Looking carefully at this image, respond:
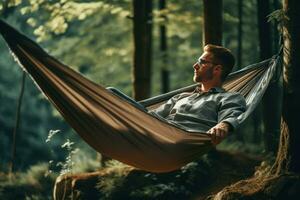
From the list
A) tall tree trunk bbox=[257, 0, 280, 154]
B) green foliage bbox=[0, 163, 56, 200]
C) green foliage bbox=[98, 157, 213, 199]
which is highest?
tall tree trunk bbox=[257, 0, 280, 154]

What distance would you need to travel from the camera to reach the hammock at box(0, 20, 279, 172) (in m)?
3.55

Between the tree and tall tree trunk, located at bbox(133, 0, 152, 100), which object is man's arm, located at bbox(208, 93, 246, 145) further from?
tall tree trunk, located at bbox(133, 0, 152, 100)

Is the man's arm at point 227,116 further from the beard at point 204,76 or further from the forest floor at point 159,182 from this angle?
the forest floor at point 159,182

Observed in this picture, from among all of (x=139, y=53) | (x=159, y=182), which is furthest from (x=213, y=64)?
(x=139, y=53)

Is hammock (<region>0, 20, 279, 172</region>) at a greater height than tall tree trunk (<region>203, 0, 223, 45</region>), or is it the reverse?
tall tree trunk (<region>203, 0, 223, 45</region>)

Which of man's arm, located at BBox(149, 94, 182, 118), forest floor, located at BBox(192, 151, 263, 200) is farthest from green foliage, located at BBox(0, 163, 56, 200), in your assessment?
man's arm, located at BBox(149, 94, 182, 118)

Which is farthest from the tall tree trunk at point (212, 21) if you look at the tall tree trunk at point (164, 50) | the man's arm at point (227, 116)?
the tall tree trunk at point (164, 50)

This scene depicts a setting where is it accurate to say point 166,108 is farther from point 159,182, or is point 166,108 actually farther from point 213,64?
point 159,182

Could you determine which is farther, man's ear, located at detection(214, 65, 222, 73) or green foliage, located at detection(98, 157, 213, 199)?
green foliage, located at detection(98, 157, 213, 199)

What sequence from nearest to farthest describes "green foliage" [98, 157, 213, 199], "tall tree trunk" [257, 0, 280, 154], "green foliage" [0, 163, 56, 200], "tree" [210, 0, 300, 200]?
"tree" [210, 0, 300, 200] → "green foliage" [98, 157, 213, 199] → "tall tree trunk" [257, 0, 280, 154] → "green foliage" [0, 163, 56, 200]

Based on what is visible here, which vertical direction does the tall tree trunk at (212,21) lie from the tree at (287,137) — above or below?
above

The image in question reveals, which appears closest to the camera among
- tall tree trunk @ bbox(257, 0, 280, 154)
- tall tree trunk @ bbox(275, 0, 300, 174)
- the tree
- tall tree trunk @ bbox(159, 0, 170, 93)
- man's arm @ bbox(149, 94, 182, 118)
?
the tree

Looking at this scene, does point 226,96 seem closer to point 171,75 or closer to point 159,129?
point 159,129

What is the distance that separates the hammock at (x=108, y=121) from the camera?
355 cm
